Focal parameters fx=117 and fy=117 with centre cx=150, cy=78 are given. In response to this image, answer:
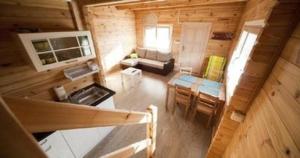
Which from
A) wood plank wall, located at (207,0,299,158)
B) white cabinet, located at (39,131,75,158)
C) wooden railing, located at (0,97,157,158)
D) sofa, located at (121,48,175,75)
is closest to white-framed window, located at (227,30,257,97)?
wood plank wall, located at (207,0,299,158)

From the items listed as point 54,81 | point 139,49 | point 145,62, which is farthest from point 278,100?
point 139,49

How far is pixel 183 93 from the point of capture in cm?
248

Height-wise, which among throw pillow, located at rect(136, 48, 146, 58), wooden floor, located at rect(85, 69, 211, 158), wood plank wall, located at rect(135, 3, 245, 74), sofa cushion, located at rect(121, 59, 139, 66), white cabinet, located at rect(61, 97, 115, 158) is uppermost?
wood plank wall, located at rect(135, 3, 245, 74)

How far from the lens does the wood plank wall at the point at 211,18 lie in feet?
12.1

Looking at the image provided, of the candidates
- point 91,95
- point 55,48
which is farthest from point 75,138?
point 55,48

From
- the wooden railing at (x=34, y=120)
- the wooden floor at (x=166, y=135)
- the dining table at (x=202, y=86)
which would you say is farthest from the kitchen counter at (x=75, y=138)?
the dining table at (x=202, y=86)

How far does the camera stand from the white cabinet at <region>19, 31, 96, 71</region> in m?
1.28

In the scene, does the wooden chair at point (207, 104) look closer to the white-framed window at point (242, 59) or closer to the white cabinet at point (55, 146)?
the white-framed window at point (242, 59)

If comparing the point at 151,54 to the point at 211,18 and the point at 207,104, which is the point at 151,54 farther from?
the point at 207,104

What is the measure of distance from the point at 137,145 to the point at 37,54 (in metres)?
1.51

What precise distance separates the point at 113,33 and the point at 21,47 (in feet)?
12.9

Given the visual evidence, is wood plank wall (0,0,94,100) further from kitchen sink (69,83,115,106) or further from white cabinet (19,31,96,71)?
kitchen sink (69,83,115,106)

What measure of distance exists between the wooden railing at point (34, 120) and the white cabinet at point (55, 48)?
135cm

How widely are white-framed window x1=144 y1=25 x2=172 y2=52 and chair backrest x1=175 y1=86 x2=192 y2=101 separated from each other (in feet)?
10.7
